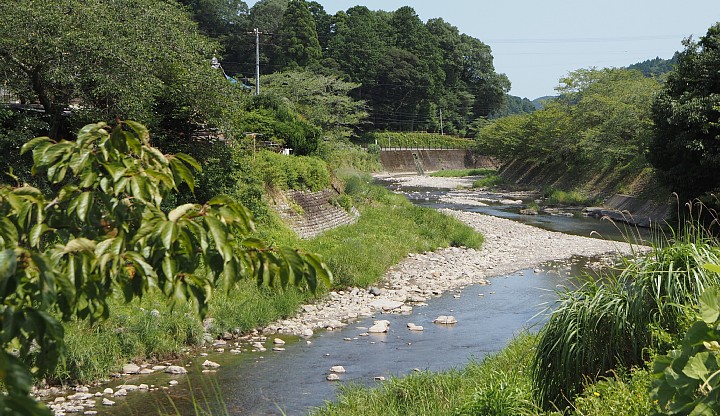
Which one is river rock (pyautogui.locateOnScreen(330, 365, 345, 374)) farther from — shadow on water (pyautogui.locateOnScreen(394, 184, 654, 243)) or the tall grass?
shadow on water (pyautogui.locateOnScreen(394, 184, 654, 243))

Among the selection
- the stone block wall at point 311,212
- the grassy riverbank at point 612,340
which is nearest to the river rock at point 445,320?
the grassy riverbank at point 612,340

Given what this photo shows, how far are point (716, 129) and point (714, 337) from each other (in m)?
23.2

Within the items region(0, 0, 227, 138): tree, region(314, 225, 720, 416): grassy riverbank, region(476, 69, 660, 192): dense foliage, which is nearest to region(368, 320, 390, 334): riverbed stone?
region(314, 225, 720, 416): grassy riverbank

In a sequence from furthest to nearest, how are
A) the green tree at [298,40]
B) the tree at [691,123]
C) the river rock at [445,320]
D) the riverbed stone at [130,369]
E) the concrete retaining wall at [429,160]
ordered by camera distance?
the concrete retaining wall at [429,160], the green tree at [298,40], the tree at [691,123], the river rock at [445,320], the riverbed stone at [130,369]

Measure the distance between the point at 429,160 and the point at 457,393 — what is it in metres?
74.2

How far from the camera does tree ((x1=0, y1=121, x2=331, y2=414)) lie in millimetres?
2383

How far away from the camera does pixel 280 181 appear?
73.9ft

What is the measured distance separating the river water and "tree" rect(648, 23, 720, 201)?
10.5 m

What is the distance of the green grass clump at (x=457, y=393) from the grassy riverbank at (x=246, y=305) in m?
2.12

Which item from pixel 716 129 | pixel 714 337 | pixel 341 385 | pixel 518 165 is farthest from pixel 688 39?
pixel 518 165

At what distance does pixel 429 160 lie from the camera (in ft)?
269

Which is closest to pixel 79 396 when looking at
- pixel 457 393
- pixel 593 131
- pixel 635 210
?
pixel 457 393

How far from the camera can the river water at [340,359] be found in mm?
9445

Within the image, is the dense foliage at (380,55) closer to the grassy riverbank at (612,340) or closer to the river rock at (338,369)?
the river rock at (338,369)
